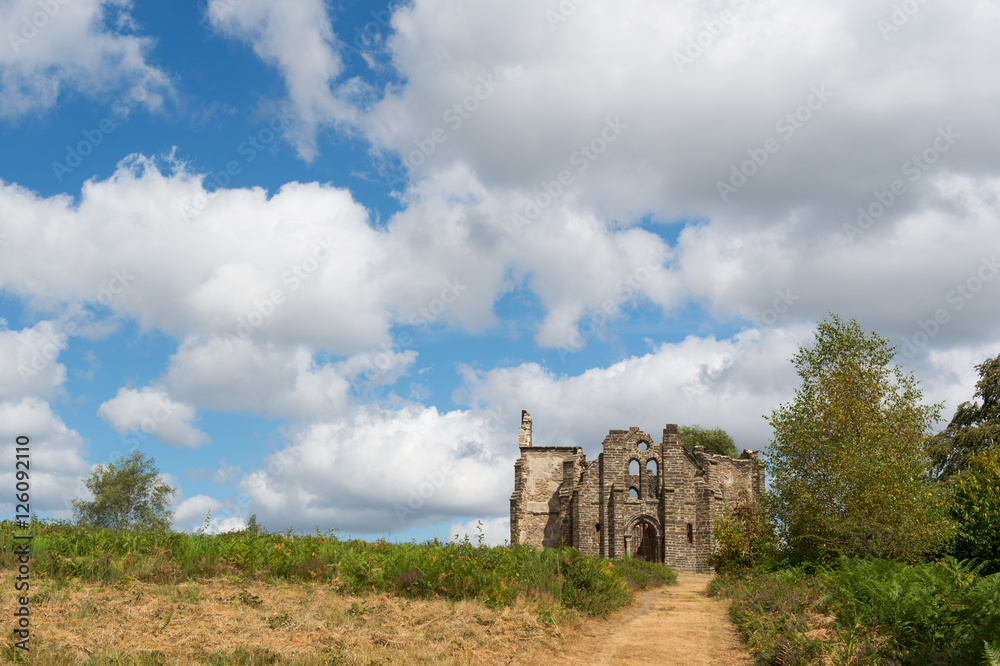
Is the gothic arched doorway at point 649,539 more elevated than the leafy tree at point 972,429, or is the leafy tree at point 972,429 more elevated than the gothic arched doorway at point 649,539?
the leafy tree at point 972,429

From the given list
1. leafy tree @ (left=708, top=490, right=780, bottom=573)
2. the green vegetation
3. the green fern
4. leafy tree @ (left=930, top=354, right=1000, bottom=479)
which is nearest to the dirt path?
the green vegetation

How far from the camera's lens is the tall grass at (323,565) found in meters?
12.4

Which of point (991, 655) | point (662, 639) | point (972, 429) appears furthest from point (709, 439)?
point (991, 655)

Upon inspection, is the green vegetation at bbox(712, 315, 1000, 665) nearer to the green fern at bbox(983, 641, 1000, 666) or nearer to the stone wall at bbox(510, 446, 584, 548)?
the green fern at bbox(983, 641, 1000, 666)

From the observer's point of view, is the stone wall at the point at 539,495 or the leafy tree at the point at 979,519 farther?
the stone wall at the point at 539,495

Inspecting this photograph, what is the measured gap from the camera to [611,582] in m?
16.4

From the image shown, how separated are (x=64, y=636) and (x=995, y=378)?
4603cm

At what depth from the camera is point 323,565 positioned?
1405 cm

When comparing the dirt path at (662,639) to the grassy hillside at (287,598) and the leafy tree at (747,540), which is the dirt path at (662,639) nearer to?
the grassy hillside at (287,598)

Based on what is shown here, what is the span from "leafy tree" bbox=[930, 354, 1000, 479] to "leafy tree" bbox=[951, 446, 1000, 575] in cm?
1477

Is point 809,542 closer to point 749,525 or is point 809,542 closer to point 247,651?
point 749,525

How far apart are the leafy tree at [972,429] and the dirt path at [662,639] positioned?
27.0 meters

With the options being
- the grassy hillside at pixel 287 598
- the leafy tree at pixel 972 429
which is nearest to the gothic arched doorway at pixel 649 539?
the leafy tree at pixel 972 429

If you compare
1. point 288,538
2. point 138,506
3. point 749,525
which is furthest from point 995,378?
point 138,506
